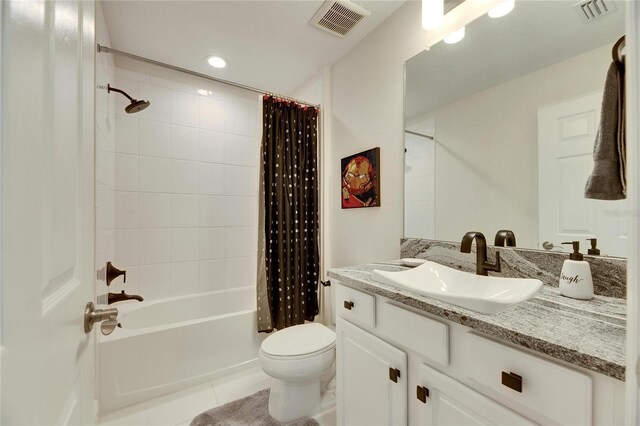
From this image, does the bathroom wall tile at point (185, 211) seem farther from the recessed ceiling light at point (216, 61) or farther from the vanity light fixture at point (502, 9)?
the vanity light fixture at point (502, 9)

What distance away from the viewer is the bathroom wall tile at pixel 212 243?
7.88ft

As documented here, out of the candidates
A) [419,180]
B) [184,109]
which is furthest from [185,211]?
[419,180]

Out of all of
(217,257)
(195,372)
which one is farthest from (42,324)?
(217,257)

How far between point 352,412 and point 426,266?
696mm

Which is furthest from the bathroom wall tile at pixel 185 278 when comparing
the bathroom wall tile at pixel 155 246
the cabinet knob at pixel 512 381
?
the cabinet knob at pixel 512 381

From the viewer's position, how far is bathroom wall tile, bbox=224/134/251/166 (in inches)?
99.8

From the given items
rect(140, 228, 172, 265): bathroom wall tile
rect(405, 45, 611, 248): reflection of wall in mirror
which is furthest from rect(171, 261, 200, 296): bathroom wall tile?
rect(405, 45, 611, 248): reflection of wall in mirror

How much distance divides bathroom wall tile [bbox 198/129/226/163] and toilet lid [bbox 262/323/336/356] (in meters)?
1.68

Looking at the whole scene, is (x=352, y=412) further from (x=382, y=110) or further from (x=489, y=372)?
(x=382, y=110)

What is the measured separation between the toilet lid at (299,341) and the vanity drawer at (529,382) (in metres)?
0.94

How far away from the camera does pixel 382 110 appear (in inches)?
66.9

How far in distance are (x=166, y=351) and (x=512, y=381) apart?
1.86 meters

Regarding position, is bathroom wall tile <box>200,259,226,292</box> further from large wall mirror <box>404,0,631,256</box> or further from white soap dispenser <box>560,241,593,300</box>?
white soap dispenser <box>560,241,593,300</box>

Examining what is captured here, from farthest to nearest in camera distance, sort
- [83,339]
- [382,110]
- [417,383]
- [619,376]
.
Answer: [382,110], [417,383], [83,339], [619,376]
